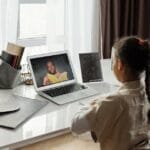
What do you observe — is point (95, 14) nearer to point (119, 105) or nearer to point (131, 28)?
point (131, 28)

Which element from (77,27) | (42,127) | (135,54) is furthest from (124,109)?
(77,27)

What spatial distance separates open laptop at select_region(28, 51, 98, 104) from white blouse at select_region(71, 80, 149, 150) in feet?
1.57

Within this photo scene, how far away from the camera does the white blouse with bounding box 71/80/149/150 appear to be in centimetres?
138

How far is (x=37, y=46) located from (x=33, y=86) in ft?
2.44

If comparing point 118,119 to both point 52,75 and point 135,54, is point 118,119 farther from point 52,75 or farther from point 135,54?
point 52,75

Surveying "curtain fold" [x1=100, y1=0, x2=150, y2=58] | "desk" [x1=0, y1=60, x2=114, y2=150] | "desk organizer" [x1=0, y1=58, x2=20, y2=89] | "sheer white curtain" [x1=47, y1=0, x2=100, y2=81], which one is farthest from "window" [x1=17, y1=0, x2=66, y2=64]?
"desk" [x1=0, y1=60, x2=114, y2=150]

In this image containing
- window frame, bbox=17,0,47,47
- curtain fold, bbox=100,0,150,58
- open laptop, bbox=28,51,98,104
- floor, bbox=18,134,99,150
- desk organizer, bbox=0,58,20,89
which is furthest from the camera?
curtain fold, bbox=100,0,150,58

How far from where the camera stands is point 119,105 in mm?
1369

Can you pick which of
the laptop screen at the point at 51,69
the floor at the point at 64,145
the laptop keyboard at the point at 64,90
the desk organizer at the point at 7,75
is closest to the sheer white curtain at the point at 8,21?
the desk organizer at the point at 7,75

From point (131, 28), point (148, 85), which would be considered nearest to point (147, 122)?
→ point (148, 85)

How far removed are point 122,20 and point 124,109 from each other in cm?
191

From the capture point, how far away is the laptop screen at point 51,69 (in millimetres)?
2012

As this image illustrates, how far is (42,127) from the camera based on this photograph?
5.15ft

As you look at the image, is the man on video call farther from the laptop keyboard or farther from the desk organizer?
the desk organizer
